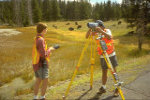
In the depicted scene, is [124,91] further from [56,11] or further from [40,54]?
[56,11]

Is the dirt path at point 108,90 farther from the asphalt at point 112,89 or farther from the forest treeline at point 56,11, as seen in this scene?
the forest treeline at point 56,11

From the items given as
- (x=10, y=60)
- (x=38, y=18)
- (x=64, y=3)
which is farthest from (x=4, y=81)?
(x=64, y=3)

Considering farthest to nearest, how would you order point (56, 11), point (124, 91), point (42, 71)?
point (56, 11), point (124, 91), point (42, 71)

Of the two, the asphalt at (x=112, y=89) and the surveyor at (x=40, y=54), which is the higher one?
the surveyor at (x=40, y=54)

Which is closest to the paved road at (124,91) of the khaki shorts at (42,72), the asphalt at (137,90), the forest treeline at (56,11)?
the asphalt at (137,90)

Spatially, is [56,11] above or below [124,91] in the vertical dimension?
above

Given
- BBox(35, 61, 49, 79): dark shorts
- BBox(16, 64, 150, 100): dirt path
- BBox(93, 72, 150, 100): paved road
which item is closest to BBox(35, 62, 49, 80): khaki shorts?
BBox(35, 61, 49, 79): dark shorts

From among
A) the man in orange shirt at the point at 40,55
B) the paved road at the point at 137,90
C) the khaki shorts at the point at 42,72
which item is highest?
the man in orange shirt at the point at 40,55

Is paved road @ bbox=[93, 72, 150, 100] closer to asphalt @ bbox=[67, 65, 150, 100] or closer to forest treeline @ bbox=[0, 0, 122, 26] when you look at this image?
asphalt @ bbox=[67, 65, 150, 100]

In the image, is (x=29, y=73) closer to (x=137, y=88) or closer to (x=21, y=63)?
(x=21, y=63)

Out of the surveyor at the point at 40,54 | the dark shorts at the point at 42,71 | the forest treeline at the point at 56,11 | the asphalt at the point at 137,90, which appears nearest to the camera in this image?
the surveyor at the point at 40,54

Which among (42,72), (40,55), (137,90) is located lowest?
(137,90)

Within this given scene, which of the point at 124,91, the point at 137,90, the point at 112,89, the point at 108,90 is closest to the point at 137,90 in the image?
the point at 137,90

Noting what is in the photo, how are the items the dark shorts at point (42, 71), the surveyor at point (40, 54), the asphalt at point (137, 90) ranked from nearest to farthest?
1. the surveyor at point (40, 54)
2. the dark shorts at point (42, 71)
3. the asphalt at point (137, 90)
